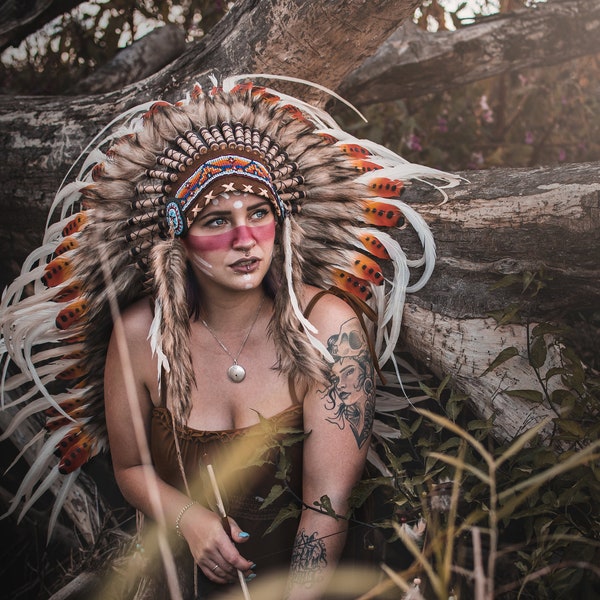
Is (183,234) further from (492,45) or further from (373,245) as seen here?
(492,45)

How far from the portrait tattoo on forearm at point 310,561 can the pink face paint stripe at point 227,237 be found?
3.13 feet

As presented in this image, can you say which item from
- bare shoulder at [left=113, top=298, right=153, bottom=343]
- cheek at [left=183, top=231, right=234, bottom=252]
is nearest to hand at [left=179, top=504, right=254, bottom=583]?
bare shoulder at [left=113, top=298, right=153, bottom=343]

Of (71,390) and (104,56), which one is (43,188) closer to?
(71,390)

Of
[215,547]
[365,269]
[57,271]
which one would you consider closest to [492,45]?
[365,269]

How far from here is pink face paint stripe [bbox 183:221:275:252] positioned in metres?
2.34

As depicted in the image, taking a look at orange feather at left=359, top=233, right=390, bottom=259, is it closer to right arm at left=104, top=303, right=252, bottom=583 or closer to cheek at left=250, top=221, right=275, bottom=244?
cheek at left=250, top=221, right=275, bottom=244

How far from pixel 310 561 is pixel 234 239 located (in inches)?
41.1

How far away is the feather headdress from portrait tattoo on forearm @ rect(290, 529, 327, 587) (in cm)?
52

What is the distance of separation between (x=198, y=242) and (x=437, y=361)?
3.43 ft

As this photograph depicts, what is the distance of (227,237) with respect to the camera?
2348mm

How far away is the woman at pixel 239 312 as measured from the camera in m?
2.37

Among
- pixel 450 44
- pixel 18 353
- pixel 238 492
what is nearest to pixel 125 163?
pixel 18 353

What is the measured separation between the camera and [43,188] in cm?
369

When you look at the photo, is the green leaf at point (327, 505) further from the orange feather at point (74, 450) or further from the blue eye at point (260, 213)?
the orange feather at point (74, 450)
